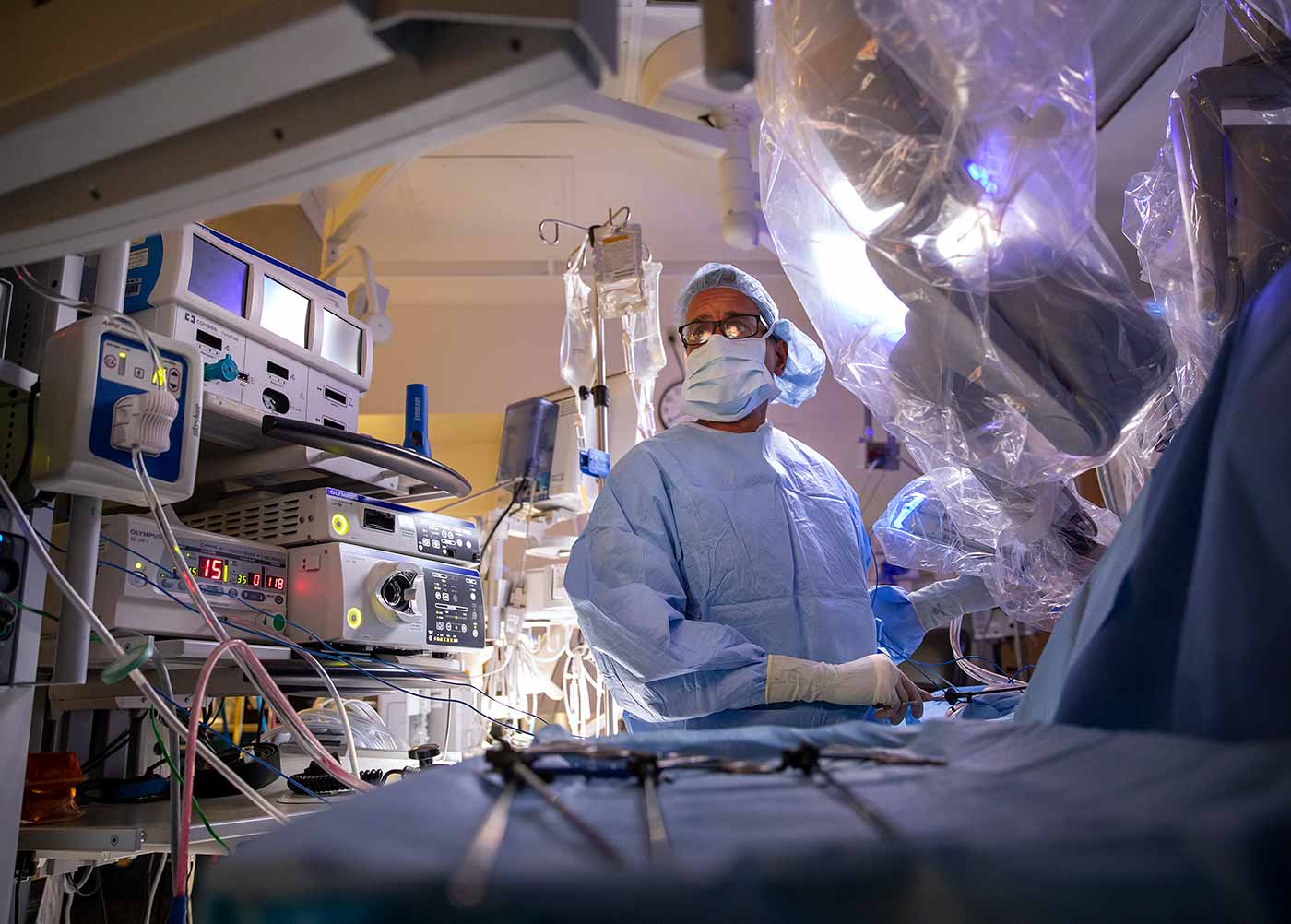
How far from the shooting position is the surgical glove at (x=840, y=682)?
1504 millimetres

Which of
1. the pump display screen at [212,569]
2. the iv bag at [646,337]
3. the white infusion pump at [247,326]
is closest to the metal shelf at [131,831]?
the pump display screen at [212,569]

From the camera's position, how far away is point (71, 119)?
0.61 metres

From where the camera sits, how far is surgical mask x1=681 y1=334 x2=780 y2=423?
199cm

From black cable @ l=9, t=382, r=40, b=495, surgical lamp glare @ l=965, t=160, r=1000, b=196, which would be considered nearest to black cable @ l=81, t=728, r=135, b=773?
black cable @ l=9, t=382, r=40, b=495

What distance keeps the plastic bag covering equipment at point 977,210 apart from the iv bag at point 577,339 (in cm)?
148

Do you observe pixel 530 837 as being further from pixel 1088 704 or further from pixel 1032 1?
pixel 1032 1

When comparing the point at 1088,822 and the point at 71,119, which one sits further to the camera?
the point at 71,119

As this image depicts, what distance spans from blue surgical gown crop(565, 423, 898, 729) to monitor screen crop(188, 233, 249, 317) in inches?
33.1

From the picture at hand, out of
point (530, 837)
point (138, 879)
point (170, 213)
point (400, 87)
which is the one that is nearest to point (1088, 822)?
point (530, 837)

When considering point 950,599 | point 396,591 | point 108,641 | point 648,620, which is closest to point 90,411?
point 108,641

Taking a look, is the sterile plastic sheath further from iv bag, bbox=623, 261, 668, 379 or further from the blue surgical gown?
iv bag, bbox=623, 261, 668, 379

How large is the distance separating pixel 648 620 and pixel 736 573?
27cm

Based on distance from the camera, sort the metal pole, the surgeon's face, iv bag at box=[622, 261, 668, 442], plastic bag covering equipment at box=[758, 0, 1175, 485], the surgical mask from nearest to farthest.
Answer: plastic bag covering equipment at box=[758, 0, 1175, 485], the metal pole, the surgical mask, the surgeon's face, iv bag at box=[622, 261, 668, 442]

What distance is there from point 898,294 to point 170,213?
2.91 ft
